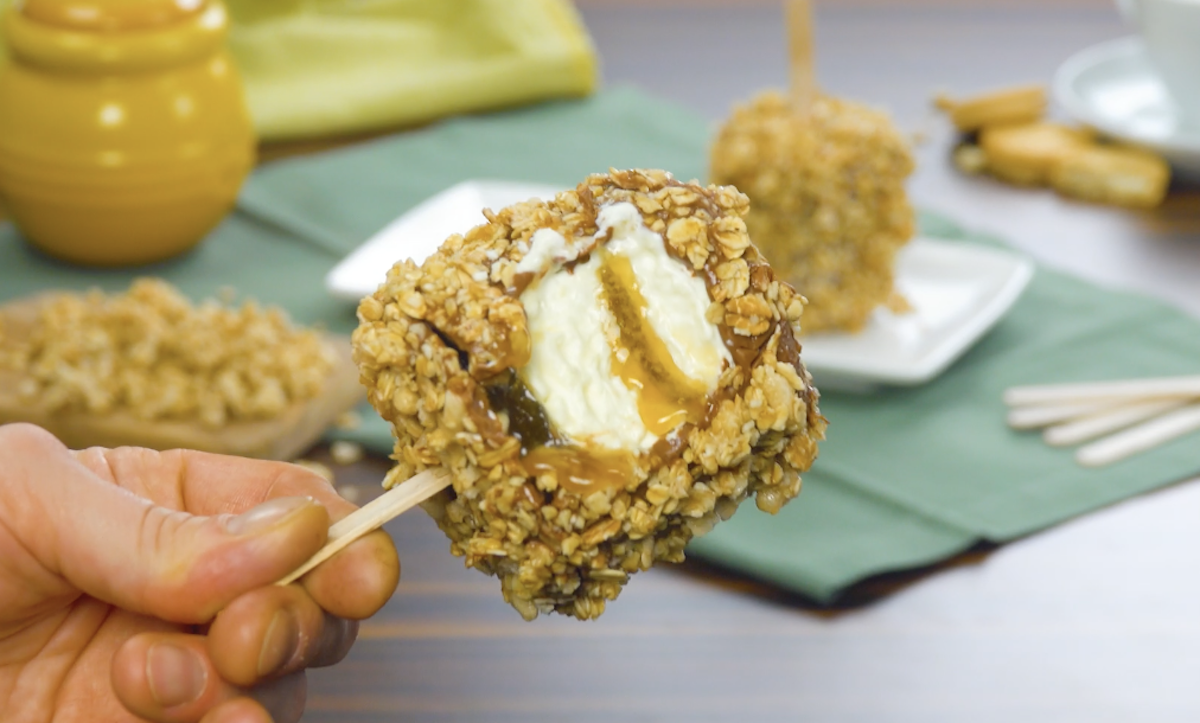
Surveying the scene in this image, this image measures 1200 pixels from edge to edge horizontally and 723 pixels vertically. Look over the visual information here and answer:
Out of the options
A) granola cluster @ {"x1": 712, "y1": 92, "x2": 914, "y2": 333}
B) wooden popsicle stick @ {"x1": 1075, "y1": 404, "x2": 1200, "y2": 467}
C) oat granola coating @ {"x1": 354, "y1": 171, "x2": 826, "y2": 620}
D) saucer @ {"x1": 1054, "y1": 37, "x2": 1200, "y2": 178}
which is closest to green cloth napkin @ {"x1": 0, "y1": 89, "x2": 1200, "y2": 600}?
wooden popsicle stick @ {"x1": 1075, "y1": 404, "x2": 1200, "y2": 467}

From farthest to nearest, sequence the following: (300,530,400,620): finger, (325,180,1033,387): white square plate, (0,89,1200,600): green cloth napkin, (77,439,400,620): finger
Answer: (325,180,1033,387): white square plate, (0,89,1200,600): green cloth napkin, (77,439,400,620): finger, (300,530,400,620): finger

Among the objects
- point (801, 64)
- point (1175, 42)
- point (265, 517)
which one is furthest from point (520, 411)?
point (1175, 42)

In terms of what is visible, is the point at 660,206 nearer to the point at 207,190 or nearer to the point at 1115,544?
the point at 1115,544

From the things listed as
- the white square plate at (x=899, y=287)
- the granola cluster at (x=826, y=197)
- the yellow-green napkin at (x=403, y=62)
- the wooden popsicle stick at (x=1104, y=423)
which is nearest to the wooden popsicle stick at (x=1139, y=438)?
the wooden popsicle stick at (x=1104, y=423)

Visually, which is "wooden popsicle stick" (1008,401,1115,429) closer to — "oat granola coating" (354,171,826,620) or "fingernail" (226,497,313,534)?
"oat granola coating" (354,171,826,620)

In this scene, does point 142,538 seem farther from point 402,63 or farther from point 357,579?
point 402,63
